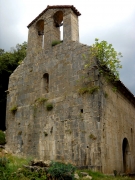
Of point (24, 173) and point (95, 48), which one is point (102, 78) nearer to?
point (95, 48)

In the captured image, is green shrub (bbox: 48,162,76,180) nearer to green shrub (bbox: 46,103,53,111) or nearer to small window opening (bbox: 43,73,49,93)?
green shrub (bbox: 46,103,53,111)

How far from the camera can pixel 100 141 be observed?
10727 millimetres

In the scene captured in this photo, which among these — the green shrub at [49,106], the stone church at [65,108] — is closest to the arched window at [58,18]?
the stone church at [65,108]

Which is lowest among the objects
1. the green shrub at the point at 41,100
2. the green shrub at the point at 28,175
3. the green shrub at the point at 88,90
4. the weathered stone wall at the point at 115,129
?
the green shrub at the point at 28,175

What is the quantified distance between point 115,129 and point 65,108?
304 cm

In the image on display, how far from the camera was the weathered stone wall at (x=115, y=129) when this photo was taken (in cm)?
1113

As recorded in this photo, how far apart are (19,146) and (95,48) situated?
717cm

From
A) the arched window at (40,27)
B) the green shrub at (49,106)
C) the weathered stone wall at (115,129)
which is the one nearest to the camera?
the weathered stone wall at (115,129)

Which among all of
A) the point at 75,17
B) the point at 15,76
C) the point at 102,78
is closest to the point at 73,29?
the point at 75,17

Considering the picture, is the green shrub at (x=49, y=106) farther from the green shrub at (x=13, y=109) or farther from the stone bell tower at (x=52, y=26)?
the stone bell tower at (x=52, y=26)

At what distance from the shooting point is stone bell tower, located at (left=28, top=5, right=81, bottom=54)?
46.9 feet

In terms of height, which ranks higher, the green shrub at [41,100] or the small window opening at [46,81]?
the small window opening at [46,81]

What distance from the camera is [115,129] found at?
500 inches

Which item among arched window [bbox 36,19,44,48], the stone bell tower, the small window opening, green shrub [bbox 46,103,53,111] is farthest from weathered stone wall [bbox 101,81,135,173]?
arched window [bbox 36,19,44,48]
